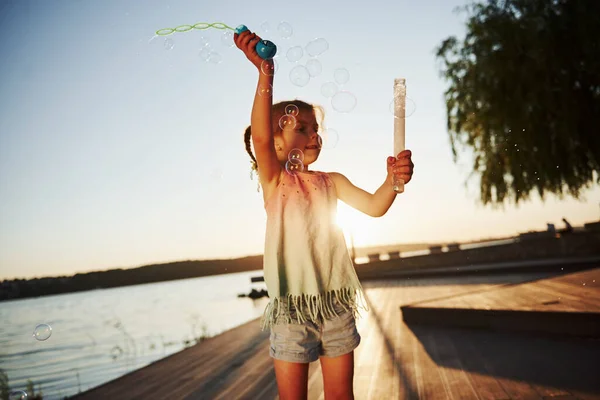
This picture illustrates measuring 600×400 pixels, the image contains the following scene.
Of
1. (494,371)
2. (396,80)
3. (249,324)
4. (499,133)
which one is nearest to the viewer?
(396,80)

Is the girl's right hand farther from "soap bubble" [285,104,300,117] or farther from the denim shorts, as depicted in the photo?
the denim shorts

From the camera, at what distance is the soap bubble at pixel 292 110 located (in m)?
1.95

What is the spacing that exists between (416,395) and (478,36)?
10.3m

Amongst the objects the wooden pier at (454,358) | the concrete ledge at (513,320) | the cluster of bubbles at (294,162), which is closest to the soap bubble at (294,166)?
the cluster of bubbles at (294,162)

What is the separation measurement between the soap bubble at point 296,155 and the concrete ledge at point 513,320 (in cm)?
401

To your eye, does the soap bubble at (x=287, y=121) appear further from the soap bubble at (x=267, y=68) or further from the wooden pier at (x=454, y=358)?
the wooden pier at (x=454, y=358)

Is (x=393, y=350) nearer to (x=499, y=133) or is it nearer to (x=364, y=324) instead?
(x=364, y=324)

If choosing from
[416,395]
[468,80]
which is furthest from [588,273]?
[468,80]

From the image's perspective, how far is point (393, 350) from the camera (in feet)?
17.6

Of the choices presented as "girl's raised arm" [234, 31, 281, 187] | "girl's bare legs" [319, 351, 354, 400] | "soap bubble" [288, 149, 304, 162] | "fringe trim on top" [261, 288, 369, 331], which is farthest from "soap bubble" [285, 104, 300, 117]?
"girl's bare legs" [319, 351, 354, 400]

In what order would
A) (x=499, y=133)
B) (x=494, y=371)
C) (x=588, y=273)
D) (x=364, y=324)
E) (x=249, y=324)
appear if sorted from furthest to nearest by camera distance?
(x=499, y=133) → (x=249, y=324) → (x=364, y=324) → (x=588, y=273) → (x=494, y=371)

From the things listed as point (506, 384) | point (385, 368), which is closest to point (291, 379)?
point (506, 384)

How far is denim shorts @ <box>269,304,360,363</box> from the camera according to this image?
169 centimetres

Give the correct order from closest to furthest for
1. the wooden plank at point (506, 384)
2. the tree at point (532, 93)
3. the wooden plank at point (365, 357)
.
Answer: the wooden plank at point (506, 384), the wooden plank at point (365, 357), the tree at point (532, 93)
